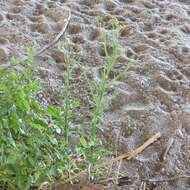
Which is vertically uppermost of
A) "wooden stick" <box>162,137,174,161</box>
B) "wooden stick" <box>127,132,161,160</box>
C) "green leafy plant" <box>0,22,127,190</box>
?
"green leafy plant" <box>0,22,127,190</box>

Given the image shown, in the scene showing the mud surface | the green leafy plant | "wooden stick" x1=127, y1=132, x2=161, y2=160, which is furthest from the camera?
the mud surface

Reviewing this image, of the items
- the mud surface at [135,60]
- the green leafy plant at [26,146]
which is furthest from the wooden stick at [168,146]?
the green leafy plant at [26,146]

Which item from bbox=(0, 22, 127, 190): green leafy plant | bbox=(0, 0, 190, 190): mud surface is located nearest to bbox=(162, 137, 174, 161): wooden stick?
bbox=(0, 0, 190, 190): mud surface

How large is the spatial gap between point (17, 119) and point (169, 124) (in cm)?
80

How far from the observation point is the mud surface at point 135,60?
1.91m

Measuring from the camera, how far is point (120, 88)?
2195mm

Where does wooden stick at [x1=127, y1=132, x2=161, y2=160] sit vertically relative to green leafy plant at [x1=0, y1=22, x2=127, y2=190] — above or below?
below

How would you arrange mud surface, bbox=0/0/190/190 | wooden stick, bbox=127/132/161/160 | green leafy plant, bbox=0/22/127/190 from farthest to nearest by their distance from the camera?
mud surface, bbox=0/0/190/190
wooden stick, bbox=127/132/161/160
green leafy plant, bbox=0/22/127/190

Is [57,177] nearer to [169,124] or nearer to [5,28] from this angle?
[169,124]

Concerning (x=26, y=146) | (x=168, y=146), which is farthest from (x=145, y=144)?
(x=26, y=146)

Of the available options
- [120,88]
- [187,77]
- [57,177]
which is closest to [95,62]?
[120,88]

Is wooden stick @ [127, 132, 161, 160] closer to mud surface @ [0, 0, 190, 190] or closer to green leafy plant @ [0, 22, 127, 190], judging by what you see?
mud surface @ [0, 0, 190, 190]

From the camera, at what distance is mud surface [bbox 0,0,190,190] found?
191cm

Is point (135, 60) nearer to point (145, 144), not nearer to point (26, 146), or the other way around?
point (145, 144)
